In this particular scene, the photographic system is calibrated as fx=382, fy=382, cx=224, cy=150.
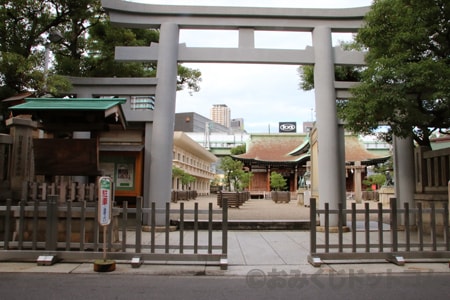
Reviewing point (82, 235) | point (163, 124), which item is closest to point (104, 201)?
point (82, 235)

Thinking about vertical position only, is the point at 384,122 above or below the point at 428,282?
above

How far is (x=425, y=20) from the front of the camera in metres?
9.35

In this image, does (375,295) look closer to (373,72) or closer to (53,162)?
(373,72)

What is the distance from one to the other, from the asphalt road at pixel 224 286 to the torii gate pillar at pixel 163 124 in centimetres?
518

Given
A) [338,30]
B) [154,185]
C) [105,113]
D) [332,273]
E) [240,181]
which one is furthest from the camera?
[240,181]

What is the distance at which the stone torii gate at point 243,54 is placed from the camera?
11945 millimetres

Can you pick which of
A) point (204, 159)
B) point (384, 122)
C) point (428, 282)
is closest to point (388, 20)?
point (384, 122)

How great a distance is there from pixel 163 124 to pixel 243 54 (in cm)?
337

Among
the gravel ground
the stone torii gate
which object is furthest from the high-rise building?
the stone torii gate

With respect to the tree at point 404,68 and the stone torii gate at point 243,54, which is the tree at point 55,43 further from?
the tree at point 404,68

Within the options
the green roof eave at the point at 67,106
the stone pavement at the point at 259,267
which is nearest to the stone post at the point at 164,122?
the green roof eave at the point at 67,106

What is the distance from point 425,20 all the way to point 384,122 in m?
2.79

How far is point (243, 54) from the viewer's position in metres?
12.1

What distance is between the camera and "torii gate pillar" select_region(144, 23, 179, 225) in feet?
38.4
